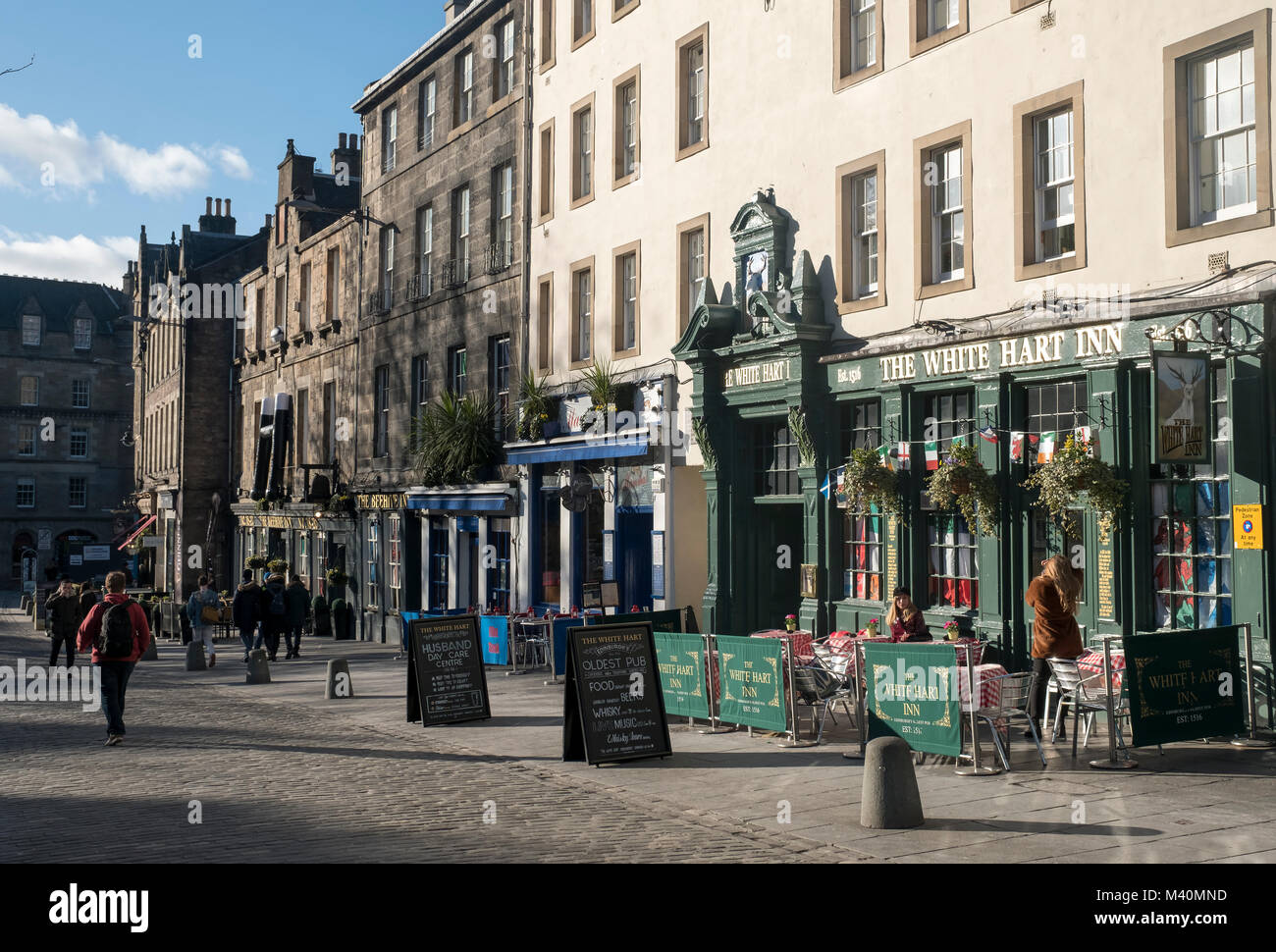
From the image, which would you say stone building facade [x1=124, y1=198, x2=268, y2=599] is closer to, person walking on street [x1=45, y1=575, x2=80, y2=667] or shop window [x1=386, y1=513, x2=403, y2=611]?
shop window [x1=386, y1=513, x2=403, y2=611]

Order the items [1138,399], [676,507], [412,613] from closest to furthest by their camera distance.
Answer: [1138,399] < [676,507] < [412,613]

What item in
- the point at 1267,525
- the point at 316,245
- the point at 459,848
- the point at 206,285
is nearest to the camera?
the point at 459,848

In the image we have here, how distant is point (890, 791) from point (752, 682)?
4163 millimetres

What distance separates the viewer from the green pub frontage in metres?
12.0

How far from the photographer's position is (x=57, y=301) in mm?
81438

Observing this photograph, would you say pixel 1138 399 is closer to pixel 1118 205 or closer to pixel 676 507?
pixel 1118 205

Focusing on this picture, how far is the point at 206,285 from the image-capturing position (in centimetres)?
4838

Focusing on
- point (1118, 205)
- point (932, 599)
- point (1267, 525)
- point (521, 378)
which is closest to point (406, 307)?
point (521, 378)

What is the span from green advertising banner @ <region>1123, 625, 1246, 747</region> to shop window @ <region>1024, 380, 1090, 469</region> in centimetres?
310

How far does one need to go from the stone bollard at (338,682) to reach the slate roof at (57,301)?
2717 inches

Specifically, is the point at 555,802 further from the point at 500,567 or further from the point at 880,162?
the point at 500,567

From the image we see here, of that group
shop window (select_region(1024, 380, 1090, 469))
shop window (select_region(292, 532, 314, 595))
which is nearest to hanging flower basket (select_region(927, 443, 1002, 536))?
shop window (select_region(1024, 380, 1090, 469))

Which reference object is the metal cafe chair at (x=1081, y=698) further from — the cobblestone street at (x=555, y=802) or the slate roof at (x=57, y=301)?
the slate roof at (x=57, y=301)
